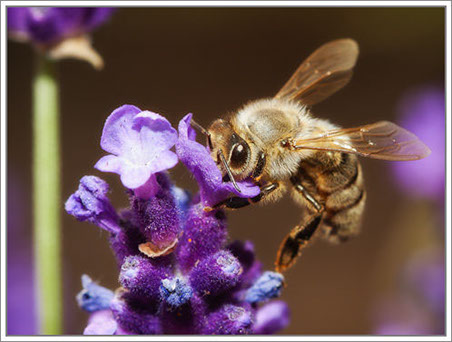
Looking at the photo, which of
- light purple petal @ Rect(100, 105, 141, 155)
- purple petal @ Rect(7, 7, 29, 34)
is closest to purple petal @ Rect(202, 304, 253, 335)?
light purple petal @ Rect(100, 105, 141, 155)

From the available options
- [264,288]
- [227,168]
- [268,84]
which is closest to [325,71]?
[227,168]

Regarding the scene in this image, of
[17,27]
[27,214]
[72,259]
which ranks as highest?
[17,27]

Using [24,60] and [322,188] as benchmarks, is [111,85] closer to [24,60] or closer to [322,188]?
[24,60]

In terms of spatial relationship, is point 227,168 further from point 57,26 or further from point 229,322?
point 57,26

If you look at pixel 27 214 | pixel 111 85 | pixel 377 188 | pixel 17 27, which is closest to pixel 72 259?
pixel 27 214

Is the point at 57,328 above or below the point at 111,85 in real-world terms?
below
